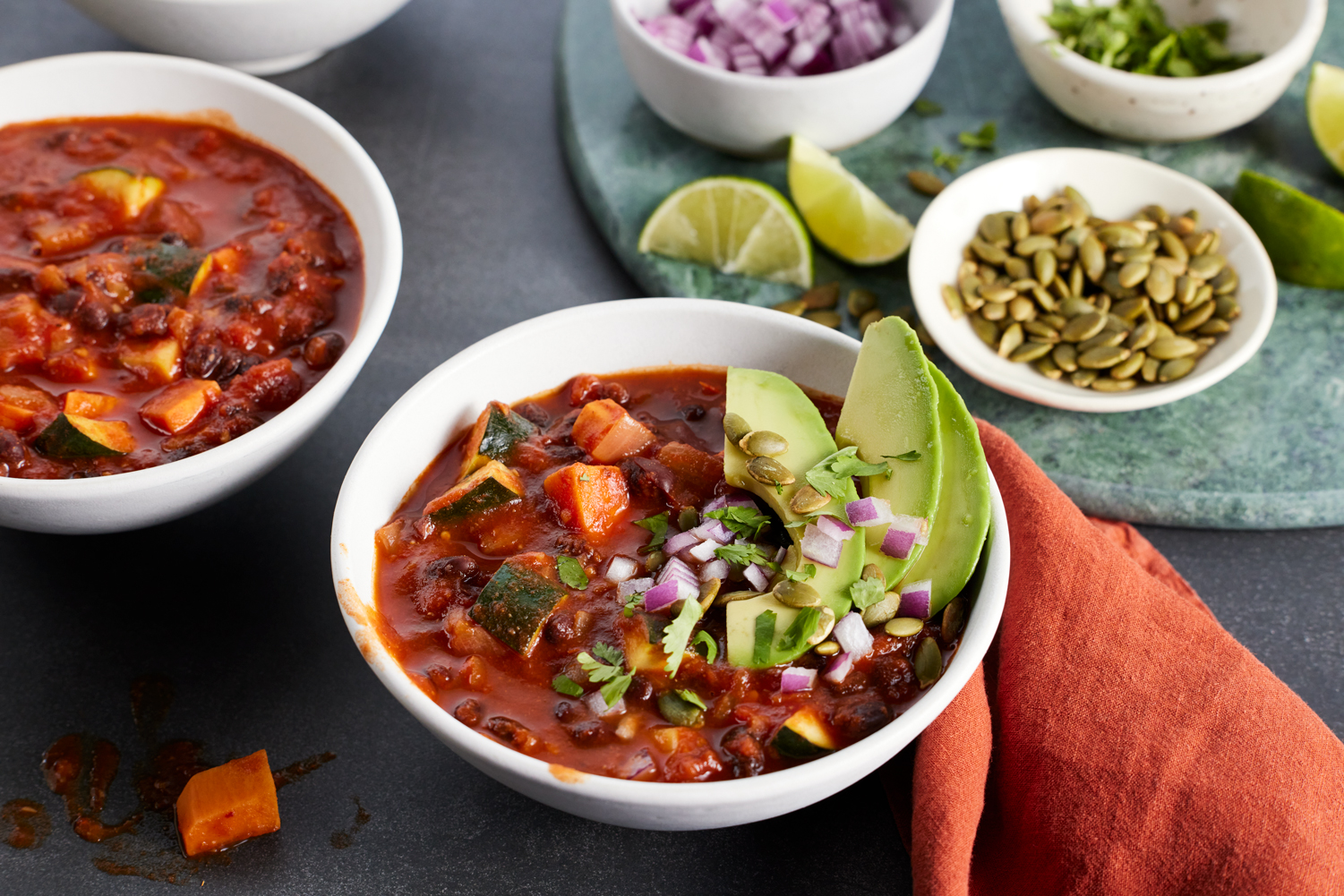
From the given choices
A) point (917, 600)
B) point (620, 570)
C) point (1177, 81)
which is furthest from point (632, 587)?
point (1177, 81)

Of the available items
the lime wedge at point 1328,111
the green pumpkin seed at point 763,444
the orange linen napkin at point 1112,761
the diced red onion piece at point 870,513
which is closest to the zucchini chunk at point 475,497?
the green pumpkin seed at point 763,444

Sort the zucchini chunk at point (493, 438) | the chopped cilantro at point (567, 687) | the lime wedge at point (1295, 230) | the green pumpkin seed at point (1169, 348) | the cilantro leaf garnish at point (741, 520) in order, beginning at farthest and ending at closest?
the lime wedge at point (1295, 230) < the green pumpkin seed at point (1169, 348) < the zucchini chunk at point (493, 438) < the cilantro leaf garnish at point (741, 520) < the chopped cilantro at point (567, 687)

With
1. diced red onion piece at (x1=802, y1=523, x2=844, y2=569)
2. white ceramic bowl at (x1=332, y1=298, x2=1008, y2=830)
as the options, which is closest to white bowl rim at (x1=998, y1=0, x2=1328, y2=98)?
white ceramic bowl at (x1=332, y1=298, x2=1008, y2=830)

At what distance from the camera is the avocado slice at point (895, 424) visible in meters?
2.51

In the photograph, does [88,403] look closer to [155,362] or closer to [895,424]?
[155,362]

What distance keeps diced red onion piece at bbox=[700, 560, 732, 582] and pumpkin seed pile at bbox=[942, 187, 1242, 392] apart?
1.61 meters

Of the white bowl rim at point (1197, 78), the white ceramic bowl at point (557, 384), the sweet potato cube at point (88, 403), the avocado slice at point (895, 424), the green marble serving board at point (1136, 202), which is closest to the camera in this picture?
the white ceramic bowl at point (557, 384)

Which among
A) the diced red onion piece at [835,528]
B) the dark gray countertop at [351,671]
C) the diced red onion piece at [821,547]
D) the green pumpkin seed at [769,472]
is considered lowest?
the dark gray countertop at [351,671]

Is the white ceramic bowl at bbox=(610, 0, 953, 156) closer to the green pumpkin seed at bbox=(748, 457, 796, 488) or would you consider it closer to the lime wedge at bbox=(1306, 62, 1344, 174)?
the lime wedge at bbox=(1306, 62, 1344, 174)

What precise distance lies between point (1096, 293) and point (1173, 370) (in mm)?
423

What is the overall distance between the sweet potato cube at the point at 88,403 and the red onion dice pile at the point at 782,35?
240 centimetres

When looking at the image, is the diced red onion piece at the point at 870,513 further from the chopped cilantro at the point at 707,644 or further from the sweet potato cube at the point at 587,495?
the sweet potato cube at the point at 587,495

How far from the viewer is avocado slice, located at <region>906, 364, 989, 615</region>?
2484 mm

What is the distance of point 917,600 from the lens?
2498 mm
